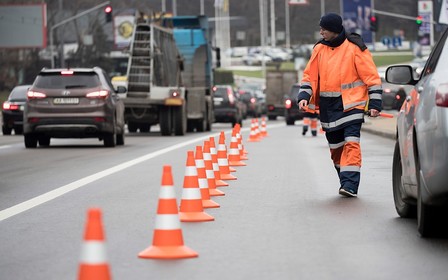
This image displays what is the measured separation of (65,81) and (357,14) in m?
62.2

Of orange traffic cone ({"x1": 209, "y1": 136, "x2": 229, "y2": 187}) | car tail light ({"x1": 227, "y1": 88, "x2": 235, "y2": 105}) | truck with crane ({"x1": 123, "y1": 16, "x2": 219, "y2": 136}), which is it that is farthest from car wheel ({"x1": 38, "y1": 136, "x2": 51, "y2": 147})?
car tail light ({"x1": 227, "y1": 88, "x2": 235, "y2": 105})

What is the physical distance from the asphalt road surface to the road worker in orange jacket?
1.67ft

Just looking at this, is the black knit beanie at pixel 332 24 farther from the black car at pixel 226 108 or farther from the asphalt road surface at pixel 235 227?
the black car at pixel 226 108

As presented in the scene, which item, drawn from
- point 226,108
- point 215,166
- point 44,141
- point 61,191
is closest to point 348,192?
point 215,166

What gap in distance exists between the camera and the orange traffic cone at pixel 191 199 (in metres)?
10.8

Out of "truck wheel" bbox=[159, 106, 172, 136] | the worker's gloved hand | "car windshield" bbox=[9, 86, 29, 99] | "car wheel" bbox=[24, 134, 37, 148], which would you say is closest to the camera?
the worker's gloved hand

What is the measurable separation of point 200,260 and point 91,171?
998cm

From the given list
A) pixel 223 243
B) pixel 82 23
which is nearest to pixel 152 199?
pixel 223 243

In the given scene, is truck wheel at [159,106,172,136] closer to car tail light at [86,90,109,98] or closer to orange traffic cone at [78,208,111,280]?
car tail light at [86,90,109,98]

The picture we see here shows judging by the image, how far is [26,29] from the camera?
84.4 meters

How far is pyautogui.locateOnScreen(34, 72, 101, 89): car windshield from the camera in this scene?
26219 mm

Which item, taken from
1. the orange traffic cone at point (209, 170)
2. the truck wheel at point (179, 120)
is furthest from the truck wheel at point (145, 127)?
the orange traffic cone at point (209, 170)

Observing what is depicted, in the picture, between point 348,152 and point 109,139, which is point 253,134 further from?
point 348,152

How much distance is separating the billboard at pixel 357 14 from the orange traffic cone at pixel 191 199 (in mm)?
76245
